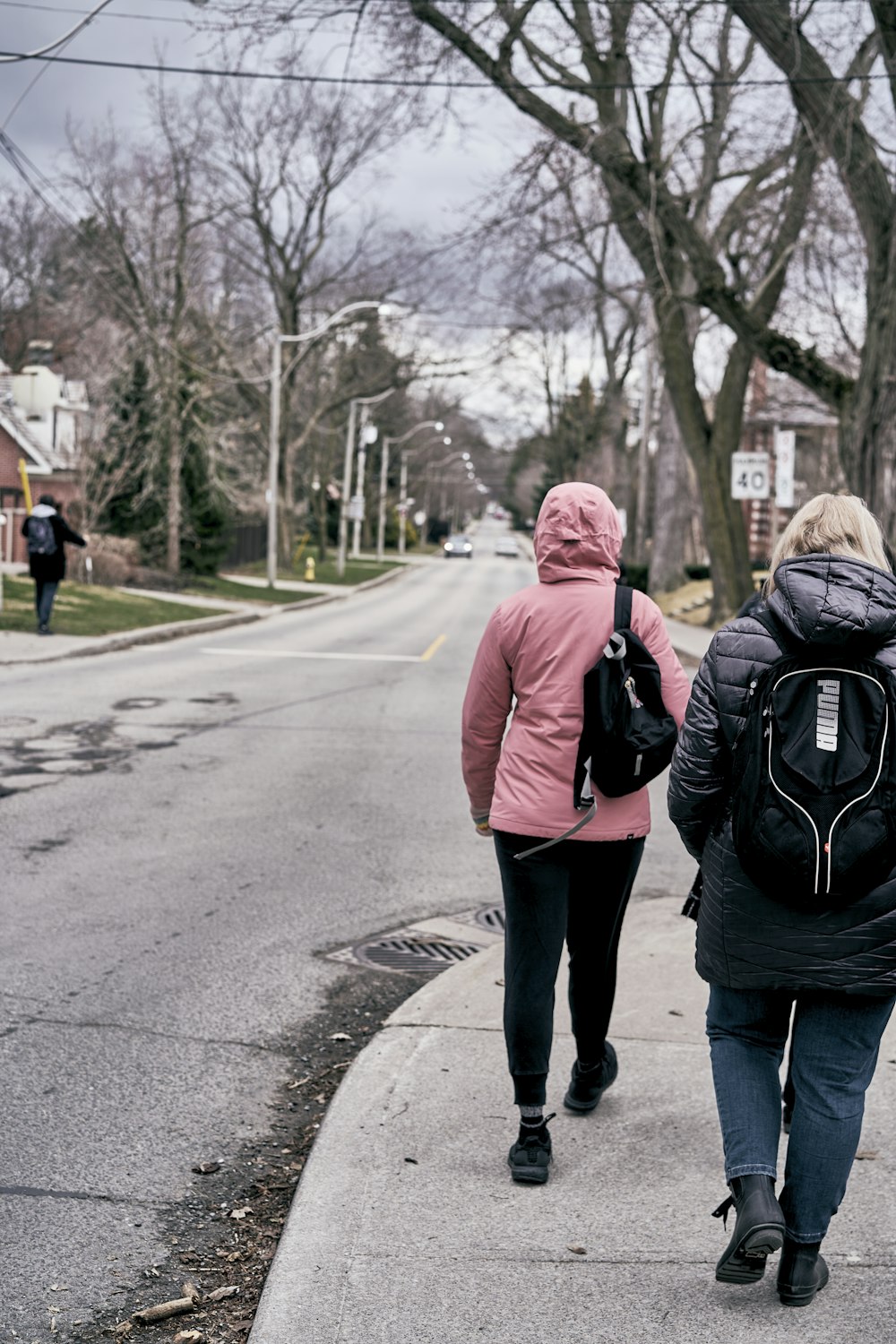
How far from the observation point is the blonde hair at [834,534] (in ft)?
10.6

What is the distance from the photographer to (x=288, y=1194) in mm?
3971

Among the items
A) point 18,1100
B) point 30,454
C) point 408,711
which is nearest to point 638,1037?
point 18,1100

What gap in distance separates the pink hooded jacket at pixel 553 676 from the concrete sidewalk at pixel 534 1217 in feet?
2.99

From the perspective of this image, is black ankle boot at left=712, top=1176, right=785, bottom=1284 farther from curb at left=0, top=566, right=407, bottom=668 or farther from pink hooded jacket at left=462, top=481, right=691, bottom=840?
curb at left=0, top=566, right=407, bottom=668

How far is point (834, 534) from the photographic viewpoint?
3.25m

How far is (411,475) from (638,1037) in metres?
98.5

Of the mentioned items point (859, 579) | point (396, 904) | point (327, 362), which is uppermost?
point (327, 362)

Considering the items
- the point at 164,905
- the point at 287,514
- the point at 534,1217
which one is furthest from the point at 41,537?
the point at 287,514

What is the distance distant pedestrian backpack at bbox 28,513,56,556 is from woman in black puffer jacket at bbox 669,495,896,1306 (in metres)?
17.7

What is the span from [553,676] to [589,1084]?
50.3 inches

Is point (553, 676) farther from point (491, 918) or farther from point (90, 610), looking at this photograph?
point (90, 610)

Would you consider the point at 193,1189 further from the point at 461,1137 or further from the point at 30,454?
the point at 30,454

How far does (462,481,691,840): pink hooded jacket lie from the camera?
3.86 meters

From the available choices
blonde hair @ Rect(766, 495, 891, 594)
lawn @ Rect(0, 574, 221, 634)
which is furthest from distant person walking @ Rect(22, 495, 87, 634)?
blonde hair @ Rect(766, 495, 891, 594)
